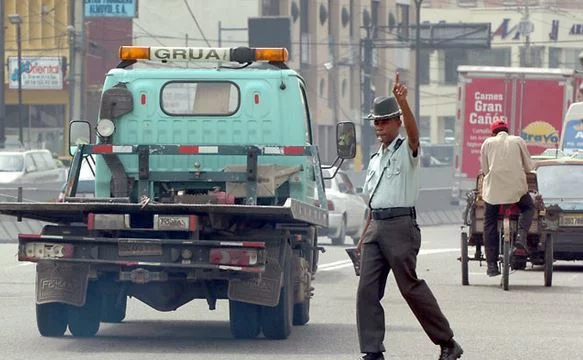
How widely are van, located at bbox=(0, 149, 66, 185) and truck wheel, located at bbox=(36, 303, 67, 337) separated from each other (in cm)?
2768

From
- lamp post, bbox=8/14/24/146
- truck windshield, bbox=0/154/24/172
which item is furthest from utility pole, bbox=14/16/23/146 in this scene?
truck windshield, bbox=0/154/24/172

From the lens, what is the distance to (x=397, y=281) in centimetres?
1112

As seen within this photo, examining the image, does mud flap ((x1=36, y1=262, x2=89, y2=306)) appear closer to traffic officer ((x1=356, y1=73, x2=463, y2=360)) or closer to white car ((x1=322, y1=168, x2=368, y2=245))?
traffic officer ((x1=356, y1=73, x2=463, y2=360))

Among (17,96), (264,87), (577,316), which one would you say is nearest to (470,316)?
(577,316)

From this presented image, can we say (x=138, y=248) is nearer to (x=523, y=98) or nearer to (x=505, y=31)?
(x=523, y=98)

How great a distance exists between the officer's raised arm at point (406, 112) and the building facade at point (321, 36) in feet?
188

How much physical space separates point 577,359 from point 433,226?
3279 cm

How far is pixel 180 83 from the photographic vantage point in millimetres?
14797

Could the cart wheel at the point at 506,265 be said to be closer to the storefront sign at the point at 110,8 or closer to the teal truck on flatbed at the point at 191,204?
the teal truck on flatbed at the point at 191,204

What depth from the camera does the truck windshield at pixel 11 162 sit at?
141 ft

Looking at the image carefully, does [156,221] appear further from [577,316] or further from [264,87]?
[577,316]

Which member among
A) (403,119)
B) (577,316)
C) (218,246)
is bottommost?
(577,316)

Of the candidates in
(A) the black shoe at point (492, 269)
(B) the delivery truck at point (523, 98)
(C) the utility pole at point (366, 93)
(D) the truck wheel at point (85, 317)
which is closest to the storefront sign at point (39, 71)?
(C) the utility pole at point (366, 93)

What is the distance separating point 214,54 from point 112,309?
7.96ft
